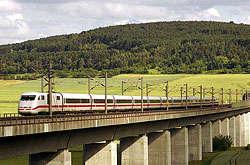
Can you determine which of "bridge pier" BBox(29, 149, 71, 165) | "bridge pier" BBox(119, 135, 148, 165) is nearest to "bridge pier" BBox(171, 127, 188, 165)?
"bridge pier" BBox(119, 135, 148, 165)

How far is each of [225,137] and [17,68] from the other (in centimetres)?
8553

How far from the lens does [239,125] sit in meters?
154

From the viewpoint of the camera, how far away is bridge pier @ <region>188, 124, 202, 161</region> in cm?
10931

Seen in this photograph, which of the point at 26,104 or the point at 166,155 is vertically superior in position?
the point at 26,104

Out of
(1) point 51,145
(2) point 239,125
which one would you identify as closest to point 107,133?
(1) point 51,145

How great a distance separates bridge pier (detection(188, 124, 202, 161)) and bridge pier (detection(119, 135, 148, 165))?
3603cm

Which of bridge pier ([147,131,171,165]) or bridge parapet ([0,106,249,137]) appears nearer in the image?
bridge parapet ([0,106,249,137])

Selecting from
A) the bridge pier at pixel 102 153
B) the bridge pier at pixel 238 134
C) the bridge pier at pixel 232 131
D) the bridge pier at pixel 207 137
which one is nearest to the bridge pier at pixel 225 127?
the bridge pier at pixel 232 131

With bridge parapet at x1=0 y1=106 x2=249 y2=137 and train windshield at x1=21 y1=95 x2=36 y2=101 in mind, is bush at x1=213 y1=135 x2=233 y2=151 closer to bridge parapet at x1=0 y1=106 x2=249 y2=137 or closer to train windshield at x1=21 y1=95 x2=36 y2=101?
bridge parapet at x1=0 y1=106 x2=249 y2=137

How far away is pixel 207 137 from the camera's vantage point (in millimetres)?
121938

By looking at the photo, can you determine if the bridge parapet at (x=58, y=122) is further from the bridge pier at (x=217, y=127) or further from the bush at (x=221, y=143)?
the bridge pier at (x=217, y=127)

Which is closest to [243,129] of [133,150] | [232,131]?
[232,131]

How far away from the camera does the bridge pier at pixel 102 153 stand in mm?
63438

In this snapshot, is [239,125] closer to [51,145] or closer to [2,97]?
[2,97]
